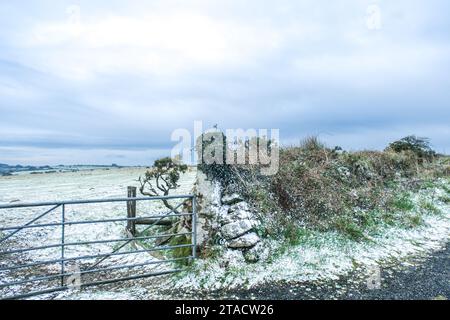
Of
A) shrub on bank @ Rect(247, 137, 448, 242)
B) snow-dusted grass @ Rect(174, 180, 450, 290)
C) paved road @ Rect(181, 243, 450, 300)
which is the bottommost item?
paved road @ Rect(181, 243, 450, 300)

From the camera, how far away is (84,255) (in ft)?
31.4

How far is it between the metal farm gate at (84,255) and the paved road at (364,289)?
1696 mm

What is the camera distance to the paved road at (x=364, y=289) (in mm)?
6027

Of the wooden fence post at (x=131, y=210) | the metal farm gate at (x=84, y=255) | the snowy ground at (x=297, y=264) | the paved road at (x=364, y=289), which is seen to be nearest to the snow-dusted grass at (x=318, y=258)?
the snowy ground at (x=297, y=264)

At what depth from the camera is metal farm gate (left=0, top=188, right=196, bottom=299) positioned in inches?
241

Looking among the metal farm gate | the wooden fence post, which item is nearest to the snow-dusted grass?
the metal farm gate

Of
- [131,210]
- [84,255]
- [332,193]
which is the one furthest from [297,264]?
[131,210]

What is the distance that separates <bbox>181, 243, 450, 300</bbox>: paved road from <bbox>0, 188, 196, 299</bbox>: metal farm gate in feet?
5.56

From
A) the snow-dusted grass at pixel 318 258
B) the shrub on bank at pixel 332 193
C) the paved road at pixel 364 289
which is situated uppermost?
the shrub on bank at pixel 332 193

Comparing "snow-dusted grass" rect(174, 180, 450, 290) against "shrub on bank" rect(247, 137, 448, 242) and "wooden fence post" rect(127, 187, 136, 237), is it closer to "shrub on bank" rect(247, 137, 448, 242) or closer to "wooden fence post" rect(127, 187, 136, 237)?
"shrub on bank" rect(247, 137, 448, 242)

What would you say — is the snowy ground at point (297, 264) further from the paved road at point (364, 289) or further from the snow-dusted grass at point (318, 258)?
the paved road at point (364, 289)

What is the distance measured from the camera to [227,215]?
789cm
